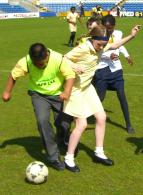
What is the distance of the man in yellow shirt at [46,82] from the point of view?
610 centimetres

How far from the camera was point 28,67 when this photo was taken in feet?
20.5

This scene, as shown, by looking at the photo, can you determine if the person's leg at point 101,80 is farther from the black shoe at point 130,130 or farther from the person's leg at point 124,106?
the black shoe at point 130,130

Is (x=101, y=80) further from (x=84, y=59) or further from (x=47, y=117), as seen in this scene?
(x=47, y=117)

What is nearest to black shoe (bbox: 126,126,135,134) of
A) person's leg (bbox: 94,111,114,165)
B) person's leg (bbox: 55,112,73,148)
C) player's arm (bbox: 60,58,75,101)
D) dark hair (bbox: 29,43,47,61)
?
person's leg (bbox: 55,112,73,148)

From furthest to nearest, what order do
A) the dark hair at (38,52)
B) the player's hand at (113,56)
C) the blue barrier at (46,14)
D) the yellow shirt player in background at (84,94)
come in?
the blue barrier at (46,14)
the player's hand at (113,56)
the yellow shirt player in background at (84,94)
the dark hair at (38,52)

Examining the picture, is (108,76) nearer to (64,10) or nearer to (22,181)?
(22,181)

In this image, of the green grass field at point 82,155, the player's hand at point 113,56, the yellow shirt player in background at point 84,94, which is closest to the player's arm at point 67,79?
the yellow shirt player in background at point 84,94

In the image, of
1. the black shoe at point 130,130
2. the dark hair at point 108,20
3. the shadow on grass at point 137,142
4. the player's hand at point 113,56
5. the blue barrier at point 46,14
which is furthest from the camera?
the blue barrier at point 46,14

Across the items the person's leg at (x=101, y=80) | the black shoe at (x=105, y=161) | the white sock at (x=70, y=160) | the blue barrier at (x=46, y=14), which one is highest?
the person's leg at (x=101, y=80)

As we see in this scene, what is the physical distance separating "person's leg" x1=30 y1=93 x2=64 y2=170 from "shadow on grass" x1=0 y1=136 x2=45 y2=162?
1.83 feet

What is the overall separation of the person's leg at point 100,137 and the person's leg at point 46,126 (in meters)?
0.61

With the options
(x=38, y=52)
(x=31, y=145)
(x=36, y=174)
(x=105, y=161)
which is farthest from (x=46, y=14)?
(x=36, y=174)

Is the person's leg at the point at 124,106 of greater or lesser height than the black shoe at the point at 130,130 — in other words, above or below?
above

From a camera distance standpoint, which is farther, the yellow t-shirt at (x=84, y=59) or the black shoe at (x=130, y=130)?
the black shoe at (x=130, y=130)
